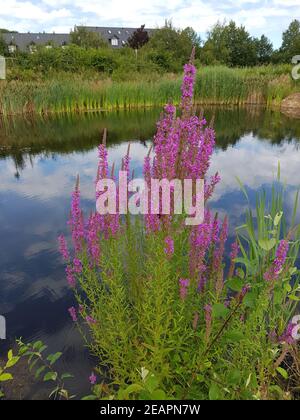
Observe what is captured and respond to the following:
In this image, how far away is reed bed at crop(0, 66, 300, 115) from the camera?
18.7 m

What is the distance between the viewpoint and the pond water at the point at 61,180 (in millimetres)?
4301

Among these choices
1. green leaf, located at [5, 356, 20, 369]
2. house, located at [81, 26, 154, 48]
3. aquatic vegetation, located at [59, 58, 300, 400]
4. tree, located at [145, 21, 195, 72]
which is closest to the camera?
aquatic vegetation, located at [59, 58, 300, 400]

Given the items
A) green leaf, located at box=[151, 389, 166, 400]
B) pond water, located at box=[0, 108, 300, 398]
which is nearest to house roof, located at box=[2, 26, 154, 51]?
pond water, located at box=[0, 108, 300, 398]

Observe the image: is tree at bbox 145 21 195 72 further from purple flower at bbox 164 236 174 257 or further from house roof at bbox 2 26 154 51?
house roof at bbox 2 26 154 51

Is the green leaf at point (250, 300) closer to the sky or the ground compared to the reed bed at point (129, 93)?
closer to the ground

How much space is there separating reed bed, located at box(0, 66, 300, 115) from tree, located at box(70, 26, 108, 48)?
77.6 feet

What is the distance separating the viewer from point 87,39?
1780 inches

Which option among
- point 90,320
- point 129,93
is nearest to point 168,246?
point 90,320

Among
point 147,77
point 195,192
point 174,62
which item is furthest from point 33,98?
point 174,62

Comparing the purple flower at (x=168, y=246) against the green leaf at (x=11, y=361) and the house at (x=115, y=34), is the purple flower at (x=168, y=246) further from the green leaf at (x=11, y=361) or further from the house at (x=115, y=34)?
the house at (x=115, y=34)

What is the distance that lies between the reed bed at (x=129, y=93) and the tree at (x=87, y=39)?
23657 millimetres

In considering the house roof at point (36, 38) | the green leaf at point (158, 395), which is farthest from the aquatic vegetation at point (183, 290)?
the house roof at point (36, 38)

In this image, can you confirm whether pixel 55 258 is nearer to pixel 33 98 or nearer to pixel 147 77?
pixel 33 98
